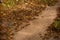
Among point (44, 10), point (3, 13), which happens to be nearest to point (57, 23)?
point (44, 10)

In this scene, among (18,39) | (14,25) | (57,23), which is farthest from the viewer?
(14,25)

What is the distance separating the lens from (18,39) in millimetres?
5719

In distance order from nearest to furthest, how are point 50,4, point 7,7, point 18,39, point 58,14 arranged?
1. point 18,39
2. point 58,14
3. point 7,7
4. point 50,4

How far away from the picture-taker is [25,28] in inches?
253

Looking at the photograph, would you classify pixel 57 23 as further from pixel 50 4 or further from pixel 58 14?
pixel 50 4

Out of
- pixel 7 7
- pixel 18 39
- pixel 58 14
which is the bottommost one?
pixel 18 39

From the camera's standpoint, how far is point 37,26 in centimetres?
653

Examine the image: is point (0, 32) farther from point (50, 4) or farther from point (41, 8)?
point (50, 4)

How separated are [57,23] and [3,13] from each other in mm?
2284

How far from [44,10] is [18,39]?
8.26ft

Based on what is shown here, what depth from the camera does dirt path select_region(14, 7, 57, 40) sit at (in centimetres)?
588

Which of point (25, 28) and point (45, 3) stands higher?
point (45, 3)

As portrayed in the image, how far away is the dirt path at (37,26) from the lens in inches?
232

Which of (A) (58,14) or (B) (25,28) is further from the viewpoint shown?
(A) (58,14)
